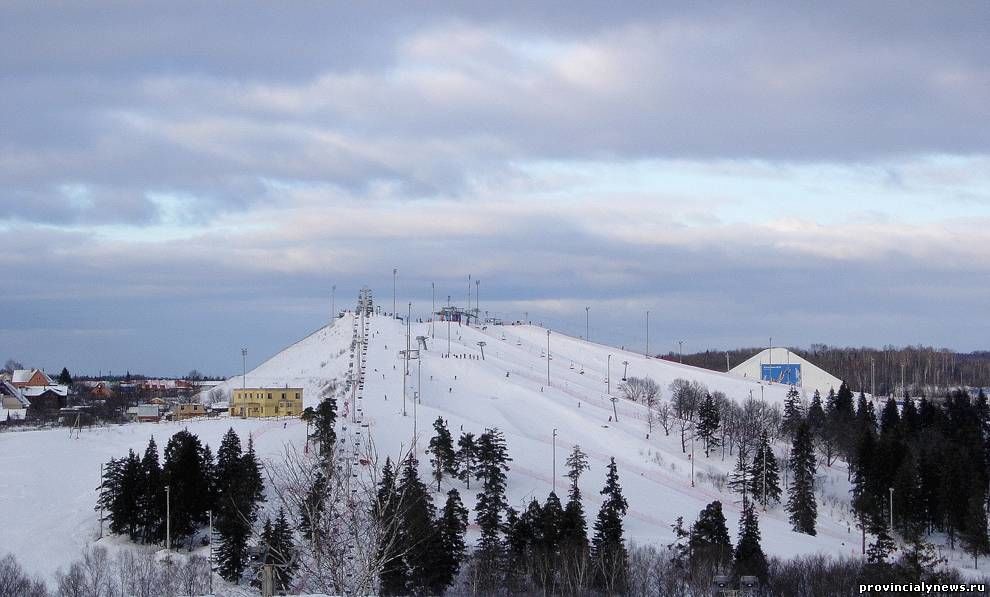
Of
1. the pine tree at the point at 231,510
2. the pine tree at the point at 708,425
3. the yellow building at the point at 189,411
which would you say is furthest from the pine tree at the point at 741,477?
the yellow building at the point at 189,411

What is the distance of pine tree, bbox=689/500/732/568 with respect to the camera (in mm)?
44094

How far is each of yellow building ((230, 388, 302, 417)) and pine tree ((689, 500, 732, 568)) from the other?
143 feet

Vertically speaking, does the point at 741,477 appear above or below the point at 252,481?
below

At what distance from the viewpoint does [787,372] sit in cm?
12562

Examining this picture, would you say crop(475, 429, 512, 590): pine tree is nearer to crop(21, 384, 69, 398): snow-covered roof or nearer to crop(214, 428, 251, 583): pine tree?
crop(214, 428, 251, 583): pine tree

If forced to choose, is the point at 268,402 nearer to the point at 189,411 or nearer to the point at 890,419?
the point at 189,411

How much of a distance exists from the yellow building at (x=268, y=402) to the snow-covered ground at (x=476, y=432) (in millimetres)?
4339

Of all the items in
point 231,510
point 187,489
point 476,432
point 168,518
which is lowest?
point 168,518

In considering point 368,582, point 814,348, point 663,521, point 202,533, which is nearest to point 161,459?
point 202,533

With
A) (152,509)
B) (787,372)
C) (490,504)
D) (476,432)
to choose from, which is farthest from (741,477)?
(787,372)

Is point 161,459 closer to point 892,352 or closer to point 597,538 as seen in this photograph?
point 597,538

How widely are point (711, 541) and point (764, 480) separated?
790 inches

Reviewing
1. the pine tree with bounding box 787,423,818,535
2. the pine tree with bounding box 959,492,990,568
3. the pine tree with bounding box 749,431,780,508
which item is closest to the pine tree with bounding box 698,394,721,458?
the pine tree with bounding box 787,423,818,535

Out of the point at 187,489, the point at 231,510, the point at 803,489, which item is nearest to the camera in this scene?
the point at 231,510
